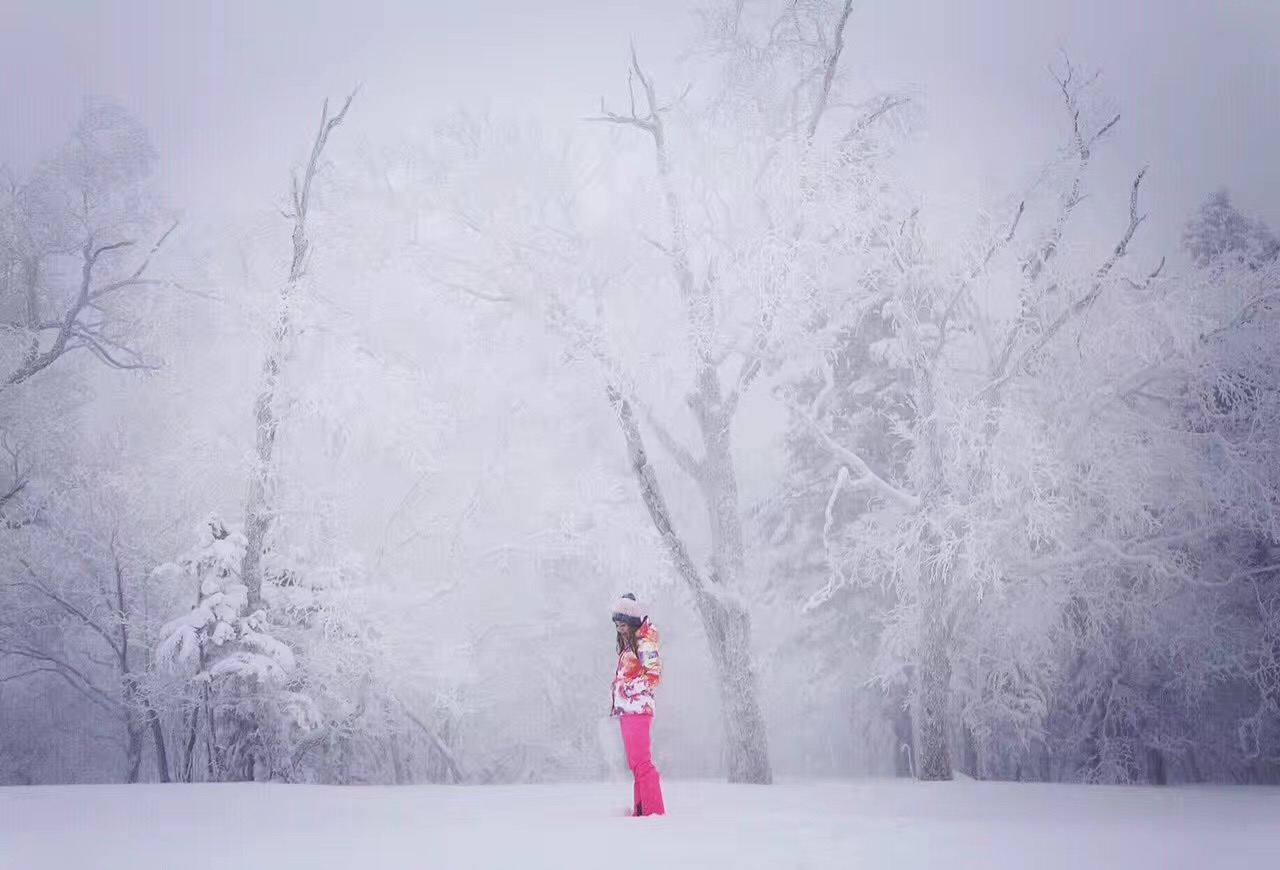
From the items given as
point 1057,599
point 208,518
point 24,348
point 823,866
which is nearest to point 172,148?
point 24,348

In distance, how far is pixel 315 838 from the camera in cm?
678

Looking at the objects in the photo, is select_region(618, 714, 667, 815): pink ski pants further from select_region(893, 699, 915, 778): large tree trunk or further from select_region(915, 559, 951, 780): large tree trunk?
select_region(893, 699, 915, 778): large tree trunk

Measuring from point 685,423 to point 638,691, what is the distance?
12793 mm

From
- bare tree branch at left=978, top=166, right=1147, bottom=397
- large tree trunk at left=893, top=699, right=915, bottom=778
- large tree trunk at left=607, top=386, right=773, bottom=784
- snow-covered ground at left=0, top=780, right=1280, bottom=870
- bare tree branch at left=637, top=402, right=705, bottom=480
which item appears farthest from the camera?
large tree trunk at left=893, top=699, right=915, bottom=778

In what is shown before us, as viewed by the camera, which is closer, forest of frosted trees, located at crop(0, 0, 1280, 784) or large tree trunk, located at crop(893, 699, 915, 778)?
forest of frosted trees, located at crop(0, 0, 1280, 784)

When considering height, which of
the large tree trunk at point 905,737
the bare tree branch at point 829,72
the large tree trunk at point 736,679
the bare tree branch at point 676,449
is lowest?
the large tree trunk at point 905,737

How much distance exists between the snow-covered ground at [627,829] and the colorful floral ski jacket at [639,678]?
2.63 ft

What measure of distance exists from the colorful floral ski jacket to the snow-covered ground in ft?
2.63

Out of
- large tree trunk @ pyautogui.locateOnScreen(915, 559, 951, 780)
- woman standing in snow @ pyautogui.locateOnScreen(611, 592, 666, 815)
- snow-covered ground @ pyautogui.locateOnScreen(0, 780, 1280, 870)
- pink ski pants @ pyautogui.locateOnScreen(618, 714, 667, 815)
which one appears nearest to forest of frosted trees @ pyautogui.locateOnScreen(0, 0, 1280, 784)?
large tree trunk @ pyautogui.locateOnScreen(915, 559, 951, 780)

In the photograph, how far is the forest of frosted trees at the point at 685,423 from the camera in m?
13.2

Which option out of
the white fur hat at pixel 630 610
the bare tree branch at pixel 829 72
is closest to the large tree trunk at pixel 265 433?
the bare tree branch at pixel 829 72

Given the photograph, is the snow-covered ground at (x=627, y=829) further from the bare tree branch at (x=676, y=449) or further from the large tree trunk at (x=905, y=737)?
the large tree trunk at (x=905, y=737)

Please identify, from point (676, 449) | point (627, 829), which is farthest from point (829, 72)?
point (627, 829)

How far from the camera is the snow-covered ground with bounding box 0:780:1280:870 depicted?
5.74 metres
